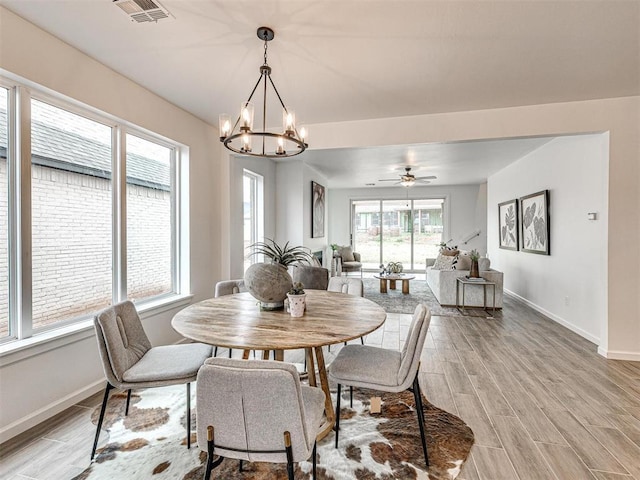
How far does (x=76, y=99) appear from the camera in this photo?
92.6 inches

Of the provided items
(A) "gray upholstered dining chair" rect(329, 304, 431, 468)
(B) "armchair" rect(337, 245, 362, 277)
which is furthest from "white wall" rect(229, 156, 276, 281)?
(B) "armchair" rect(337, 245, 362, 277)

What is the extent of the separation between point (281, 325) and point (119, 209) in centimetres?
205

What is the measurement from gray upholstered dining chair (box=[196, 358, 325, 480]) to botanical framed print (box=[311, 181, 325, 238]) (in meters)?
5.44

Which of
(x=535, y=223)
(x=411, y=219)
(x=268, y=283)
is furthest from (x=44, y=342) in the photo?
(x=411, y=219)

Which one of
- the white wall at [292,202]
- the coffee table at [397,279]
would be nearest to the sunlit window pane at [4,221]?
the white wall at [292,202]

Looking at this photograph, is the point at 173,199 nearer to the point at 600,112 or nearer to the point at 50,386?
the point at 50,386

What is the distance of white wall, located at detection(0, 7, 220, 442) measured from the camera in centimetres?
195

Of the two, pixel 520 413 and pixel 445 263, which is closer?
pixel 520 413

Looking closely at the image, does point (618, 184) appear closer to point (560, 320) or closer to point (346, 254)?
point (560, 320)

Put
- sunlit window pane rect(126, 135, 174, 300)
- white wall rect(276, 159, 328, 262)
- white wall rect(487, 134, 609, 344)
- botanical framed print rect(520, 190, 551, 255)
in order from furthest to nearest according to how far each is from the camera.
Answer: white wall rect(276, 159, 328, 262) < botanical framed print rect(520, 190, 551, 255) < white wall rect(487, 134, 609, 344) < sunlit window pane rect(126, 135, 174, 300)

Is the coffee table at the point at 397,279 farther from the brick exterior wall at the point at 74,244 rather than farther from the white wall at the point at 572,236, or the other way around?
the brick exterior wall at the point at 74,244

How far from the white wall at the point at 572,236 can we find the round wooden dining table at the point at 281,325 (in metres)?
3.01

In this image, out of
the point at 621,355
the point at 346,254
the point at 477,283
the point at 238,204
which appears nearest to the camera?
the point at 621,355

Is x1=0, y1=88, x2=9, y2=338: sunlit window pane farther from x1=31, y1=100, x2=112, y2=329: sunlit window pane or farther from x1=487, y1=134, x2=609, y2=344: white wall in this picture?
x1=487, y1=134, x2=609, y2=344: white wall
